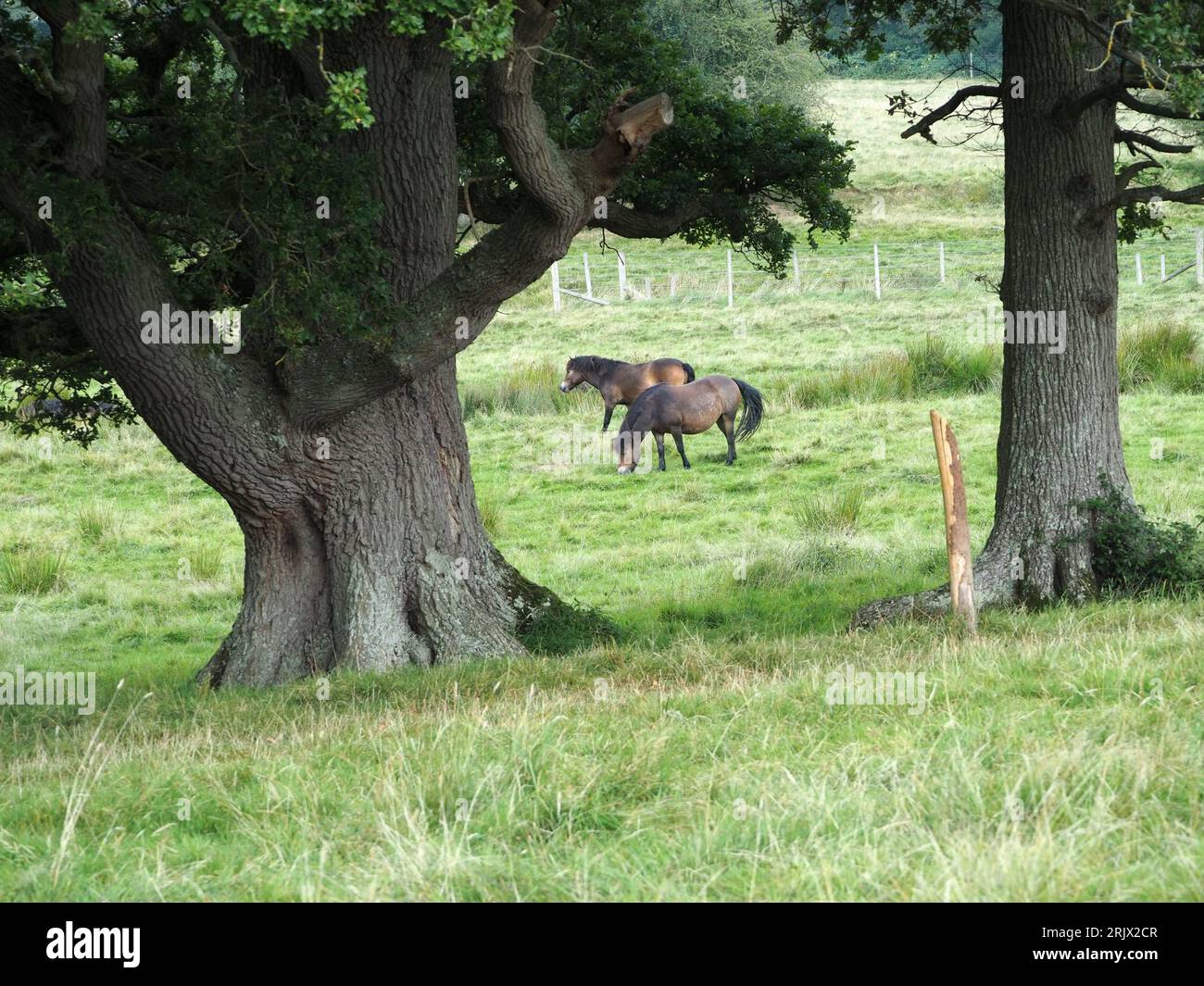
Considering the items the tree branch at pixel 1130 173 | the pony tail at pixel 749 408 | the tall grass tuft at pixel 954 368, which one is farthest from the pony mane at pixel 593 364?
the tree branch at pixel 1130 173

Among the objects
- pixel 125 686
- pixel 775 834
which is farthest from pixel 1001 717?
pixel 125 686

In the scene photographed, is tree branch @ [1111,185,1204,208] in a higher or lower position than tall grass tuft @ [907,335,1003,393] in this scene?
higher

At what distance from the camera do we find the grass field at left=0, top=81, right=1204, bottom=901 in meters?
4.50

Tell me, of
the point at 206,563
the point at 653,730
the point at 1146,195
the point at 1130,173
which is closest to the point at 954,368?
the point at 1130,173

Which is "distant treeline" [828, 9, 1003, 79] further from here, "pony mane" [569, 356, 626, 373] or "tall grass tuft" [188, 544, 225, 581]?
"tall grass tuft" [188, 544, 225, 581]

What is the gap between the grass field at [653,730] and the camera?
4500 mm

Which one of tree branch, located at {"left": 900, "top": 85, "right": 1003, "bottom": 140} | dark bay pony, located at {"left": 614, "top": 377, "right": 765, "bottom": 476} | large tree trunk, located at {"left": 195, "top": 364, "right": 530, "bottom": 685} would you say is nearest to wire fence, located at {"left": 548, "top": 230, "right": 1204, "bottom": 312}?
dark bay pony, located at {"left": 614, "top": 377, "right": 765, "bottom": 476}

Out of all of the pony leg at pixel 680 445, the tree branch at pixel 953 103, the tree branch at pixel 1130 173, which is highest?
the tree branch at pixel 953 103

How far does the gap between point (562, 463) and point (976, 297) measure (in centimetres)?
A: 1727

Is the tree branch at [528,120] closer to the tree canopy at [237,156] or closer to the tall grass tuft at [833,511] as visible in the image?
the tree canopy at [237,156]

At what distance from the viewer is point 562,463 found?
21125mm

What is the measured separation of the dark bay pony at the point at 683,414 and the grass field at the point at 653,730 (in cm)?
119

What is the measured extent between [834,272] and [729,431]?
22196mm

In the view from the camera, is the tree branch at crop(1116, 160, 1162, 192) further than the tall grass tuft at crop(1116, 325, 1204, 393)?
No
